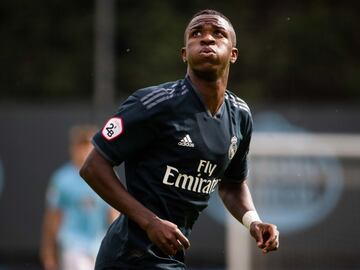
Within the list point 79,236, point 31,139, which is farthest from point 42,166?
point 79,236

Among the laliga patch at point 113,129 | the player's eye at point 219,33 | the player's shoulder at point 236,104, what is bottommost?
the laliga patch at point 113,129

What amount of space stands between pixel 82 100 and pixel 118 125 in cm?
1080

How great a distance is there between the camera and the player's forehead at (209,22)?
509cm

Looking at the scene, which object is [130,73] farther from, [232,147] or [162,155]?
[162,155]

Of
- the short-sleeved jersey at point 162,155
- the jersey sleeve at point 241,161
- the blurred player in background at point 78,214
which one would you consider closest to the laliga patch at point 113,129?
the short-sleeved jersey at point 162,155

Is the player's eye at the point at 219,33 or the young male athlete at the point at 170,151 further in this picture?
the player's eye at the point at 219,33

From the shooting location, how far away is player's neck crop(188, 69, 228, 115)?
5.14 meters

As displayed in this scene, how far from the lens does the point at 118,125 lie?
4992 millimetres

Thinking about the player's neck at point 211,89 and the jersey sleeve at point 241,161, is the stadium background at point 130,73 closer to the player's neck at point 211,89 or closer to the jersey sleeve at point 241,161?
the jersey sleeve at point 241,161

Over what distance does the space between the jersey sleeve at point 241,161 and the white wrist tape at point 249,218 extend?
244mm

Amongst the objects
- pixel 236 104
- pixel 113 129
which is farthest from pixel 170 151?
pixel 236 104

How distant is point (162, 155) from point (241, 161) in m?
0.64

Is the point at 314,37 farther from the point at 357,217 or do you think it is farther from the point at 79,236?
the point at 79,236

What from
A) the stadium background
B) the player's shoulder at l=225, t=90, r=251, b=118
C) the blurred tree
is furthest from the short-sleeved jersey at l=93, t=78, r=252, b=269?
the blurred tree
